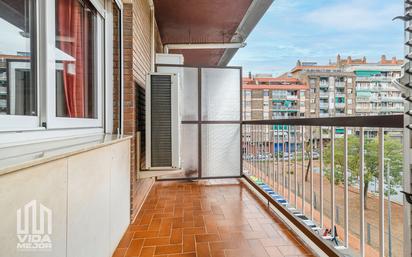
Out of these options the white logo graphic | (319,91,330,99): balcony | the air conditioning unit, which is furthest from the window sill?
(319,91,330,99): balcony

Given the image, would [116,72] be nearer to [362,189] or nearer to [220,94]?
[220,94]

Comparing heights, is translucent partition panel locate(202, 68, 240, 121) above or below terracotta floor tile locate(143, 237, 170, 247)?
above

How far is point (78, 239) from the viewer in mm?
1256

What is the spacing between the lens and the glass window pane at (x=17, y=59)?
1.05 meters

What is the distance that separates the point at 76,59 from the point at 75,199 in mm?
1080

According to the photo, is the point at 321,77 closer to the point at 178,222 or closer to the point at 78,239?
the point at 178,222

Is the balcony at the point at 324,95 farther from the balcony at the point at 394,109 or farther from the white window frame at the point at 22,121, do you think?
the white window frame at the point at 22,121

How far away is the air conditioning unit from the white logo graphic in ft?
6.28

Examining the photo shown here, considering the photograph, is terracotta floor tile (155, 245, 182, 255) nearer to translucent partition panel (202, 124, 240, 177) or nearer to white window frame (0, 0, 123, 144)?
white window frame (0, 0, 123, 144)

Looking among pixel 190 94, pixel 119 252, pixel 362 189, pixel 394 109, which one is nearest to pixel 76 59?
pixel 119 252

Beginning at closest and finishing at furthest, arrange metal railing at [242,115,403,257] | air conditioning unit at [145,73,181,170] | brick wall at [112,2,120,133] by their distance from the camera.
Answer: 1. metal railing at [242,115,403,257]
2. brick wall at [112,2,120,133]
3. air conditioning unit at [145,73,181,170]

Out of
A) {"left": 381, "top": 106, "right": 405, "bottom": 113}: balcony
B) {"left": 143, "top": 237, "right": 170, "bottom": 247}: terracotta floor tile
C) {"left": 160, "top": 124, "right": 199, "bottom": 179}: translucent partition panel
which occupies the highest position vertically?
{"left": 381, "top": 106, "right": 405, "bottom": 113}: balcony

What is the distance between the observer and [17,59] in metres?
1.14

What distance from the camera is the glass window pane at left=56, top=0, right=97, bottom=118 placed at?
1.51 m
